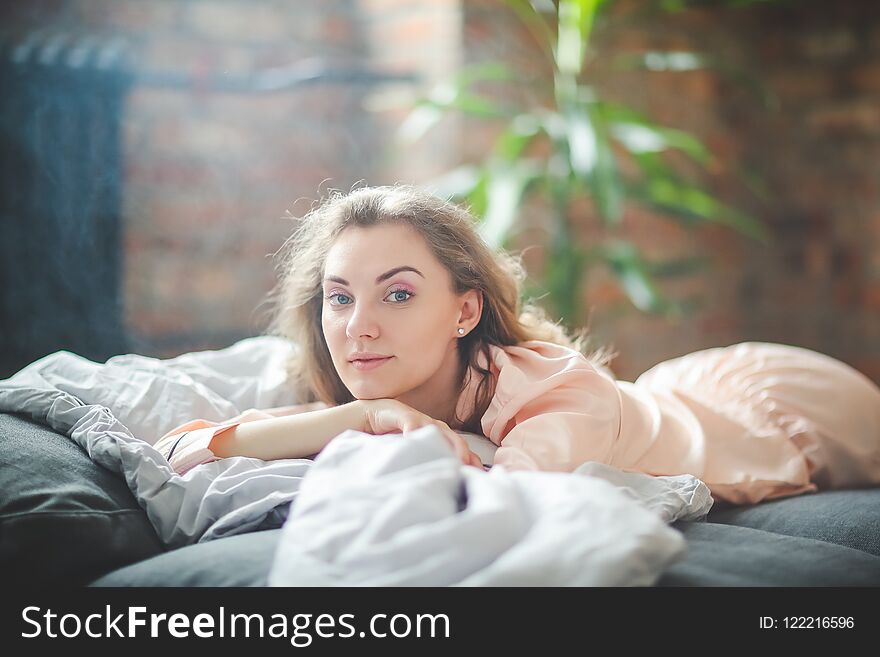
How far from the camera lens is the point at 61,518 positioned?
38.1 inches

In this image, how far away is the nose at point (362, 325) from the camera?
3.80 feet

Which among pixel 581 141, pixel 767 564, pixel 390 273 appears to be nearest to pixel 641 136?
pixel 581 141

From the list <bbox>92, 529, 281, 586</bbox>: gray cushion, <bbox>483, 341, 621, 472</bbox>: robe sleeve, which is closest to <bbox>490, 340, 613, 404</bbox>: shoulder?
<bbox>483, 341, 621, 472</bbox>: robe sleeve

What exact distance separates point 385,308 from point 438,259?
11 centimetres

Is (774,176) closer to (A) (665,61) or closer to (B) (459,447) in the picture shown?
(A) (665,61)

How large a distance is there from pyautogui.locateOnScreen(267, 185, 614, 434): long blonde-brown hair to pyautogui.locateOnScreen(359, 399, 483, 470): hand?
16cm

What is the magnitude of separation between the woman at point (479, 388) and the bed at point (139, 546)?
4.6 inches

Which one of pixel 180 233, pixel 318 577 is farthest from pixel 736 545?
pixel 180 233

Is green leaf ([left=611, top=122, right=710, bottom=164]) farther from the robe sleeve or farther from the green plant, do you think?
the robe sleeve

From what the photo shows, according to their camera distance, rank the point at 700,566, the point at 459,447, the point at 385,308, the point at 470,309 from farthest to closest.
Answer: the point at 470,309
the point at 385,308
the point at 459,447
the point at 700,566

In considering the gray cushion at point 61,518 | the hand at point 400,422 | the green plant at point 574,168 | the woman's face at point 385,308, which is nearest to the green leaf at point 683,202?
the green plant at point 574,168

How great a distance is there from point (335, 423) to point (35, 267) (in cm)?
141

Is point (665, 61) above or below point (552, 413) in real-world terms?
above

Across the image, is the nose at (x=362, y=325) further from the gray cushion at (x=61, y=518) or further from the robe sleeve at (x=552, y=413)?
the gray cushion at (x=61, y=518)
